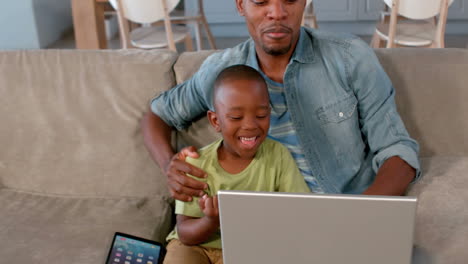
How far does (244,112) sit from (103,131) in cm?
61

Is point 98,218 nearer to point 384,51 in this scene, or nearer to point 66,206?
point 66,206

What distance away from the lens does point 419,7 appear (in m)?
2.54

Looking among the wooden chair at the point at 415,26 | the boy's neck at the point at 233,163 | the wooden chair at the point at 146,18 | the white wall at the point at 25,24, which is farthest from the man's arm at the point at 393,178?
the white wall at the point at 25,24

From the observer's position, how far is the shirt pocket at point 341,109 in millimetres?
1298

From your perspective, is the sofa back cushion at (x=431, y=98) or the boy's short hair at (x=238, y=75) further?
the sofa back cushion at (x=431, y=98)

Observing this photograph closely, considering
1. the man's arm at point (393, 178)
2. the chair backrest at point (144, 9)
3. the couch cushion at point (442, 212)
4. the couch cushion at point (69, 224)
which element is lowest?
the couch cushion at point (69, 224)

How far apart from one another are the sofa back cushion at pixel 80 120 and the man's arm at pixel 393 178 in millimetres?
642

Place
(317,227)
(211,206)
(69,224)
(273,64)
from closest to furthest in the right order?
(317,227), (211,206), (273,64), (69,224)

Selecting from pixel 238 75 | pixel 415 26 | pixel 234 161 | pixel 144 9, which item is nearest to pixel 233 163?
pixel 234 161

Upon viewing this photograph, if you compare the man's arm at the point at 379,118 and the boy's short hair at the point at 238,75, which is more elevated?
the boy's short hair at the point at 238,75

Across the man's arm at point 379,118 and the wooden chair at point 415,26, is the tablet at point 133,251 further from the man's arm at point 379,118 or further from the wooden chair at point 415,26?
the wooden chair at point 415,26

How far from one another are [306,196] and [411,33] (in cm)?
231

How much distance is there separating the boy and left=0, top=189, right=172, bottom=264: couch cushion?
0.20m

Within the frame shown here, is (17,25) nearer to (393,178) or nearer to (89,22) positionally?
(89,22)
